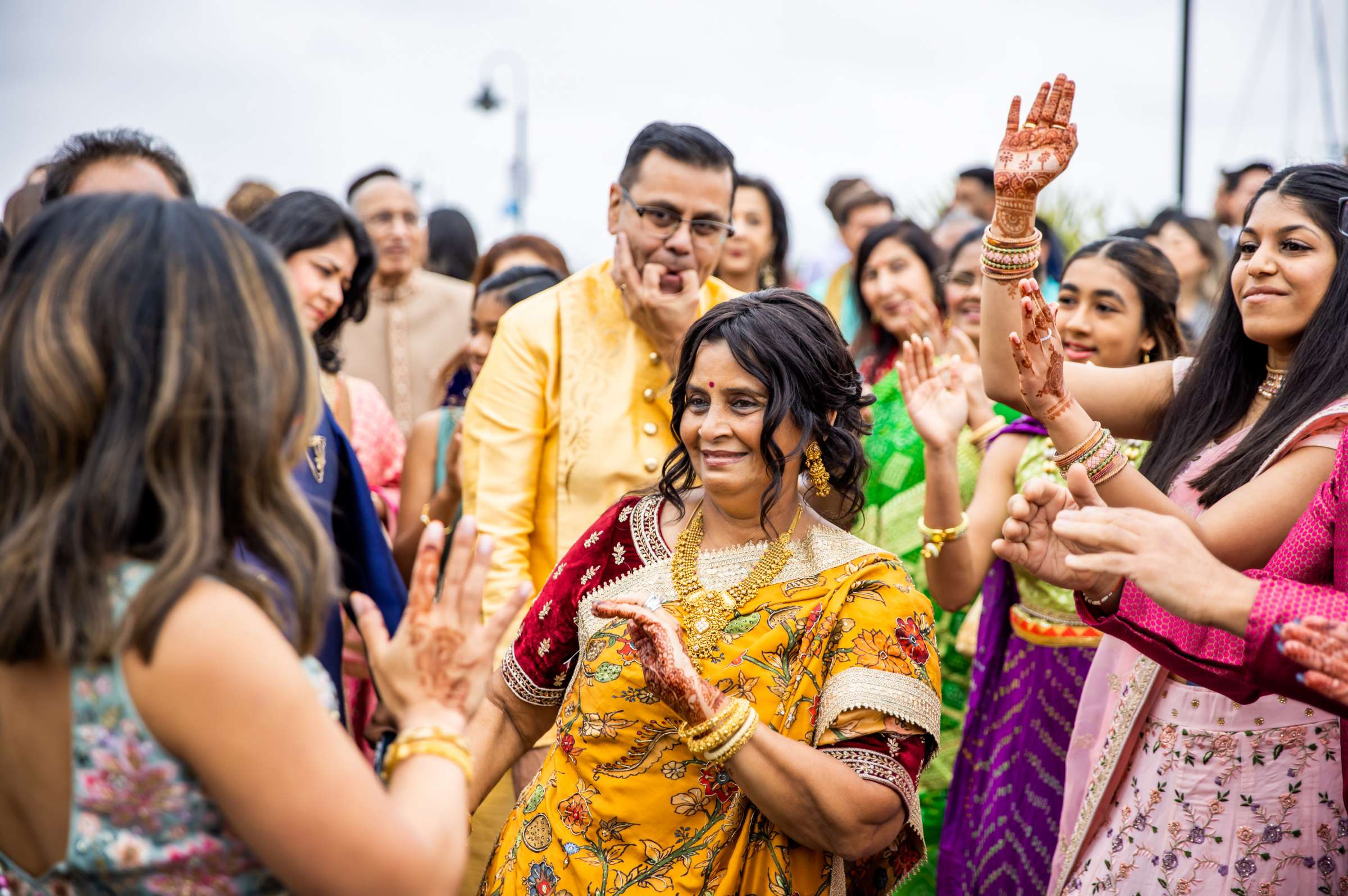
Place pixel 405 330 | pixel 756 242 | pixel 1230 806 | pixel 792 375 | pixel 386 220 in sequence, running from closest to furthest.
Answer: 1. pixel 1230 806
2. pixel 792 375
3. pixel 756 242
4. pixel 405 330
5. pixel 386 220

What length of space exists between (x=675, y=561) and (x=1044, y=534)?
2.45ft

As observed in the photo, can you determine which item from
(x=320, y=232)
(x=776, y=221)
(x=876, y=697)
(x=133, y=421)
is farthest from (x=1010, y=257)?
(x=776, y=221)

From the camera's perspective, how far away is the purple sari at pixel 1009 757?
3555 mm

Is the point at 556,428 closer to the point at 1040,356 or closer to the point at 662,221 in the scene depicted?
the point at 662,221

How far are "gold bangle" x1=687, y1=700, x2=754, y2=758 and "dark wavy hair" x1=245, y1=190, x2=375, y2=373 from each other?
222 cm

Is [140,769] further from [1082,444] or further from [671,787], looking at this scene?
[1082,444]

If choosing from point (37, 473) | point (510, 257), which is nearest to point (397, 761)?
point (37, 473)

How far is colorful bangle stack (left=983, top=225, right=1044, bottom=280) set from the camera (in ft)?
9.05

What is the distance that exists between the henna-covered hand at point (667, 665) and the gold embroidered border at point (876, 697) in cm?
23

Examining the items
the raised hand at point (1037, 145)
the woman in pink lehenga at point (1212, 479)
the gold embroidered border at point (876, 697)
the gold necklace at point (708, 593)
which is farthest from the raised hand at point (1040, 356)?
the gold embroidered border at point (876, 697)

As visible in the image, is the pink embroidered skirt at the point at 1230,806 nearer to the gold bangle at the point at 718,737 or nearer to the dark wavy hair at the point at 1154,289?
the gold bangle at the point at 718,737

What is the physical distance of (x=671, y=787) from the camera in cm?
239

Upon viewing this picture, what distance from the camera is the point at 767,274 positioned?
6.05 m

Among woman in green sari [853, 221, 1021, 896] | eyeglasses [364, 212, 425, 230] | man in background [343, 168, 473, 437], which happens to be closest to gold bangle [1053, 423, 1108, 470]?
woman in green sari [853, 221, 1021, 896]
